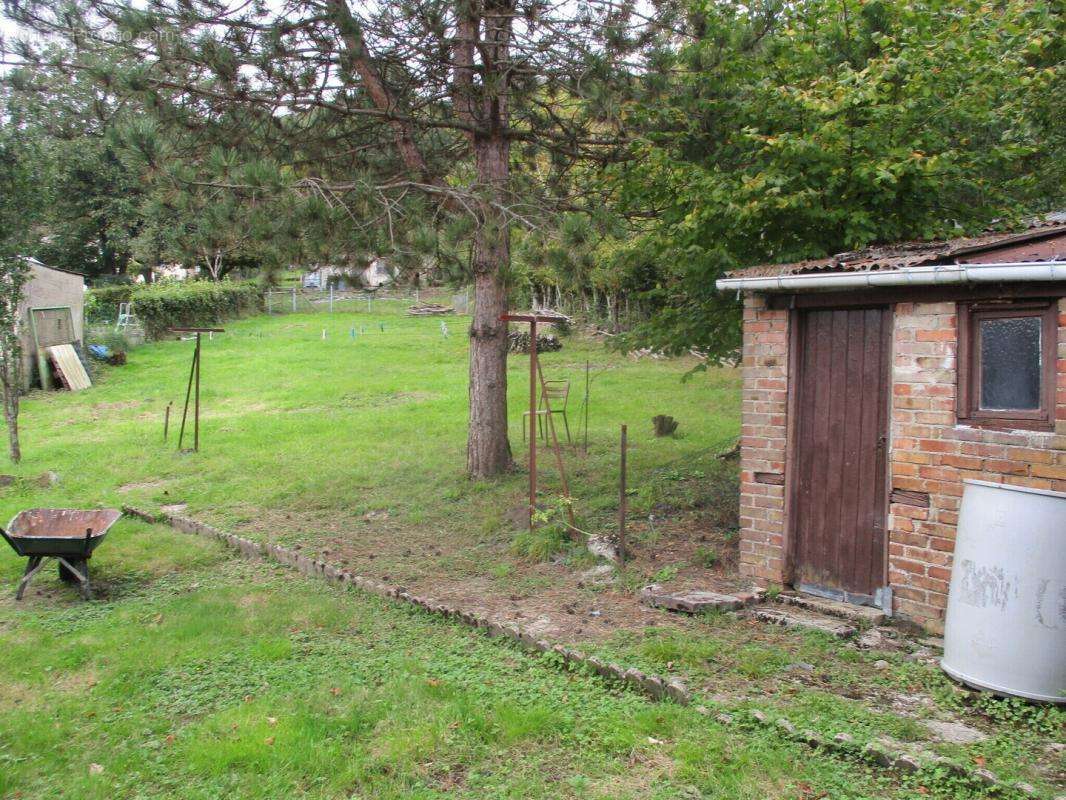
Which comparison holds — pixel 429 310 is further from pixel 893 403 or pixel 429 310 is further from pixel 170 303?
pixel 893 403

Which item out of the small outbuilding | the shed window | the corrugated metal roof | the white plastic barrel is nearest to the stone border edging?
the white plastic barrel

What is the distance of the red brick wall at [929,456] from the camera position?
4.89 m

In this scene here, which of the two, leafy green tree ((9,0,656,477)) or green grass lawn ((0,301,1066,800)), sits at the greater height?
leafy green tree ((9,0,656,477))

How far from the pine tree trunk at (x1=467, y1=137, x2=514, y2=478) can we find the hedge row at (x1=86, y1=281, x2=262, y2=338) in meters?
16.7

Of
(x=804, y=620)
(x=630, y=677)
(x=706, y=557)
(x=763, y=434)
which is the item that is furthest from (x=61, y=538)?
(x=804, y=620)

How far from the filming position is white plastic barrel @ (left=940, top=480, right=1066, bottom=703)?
4.00 metres

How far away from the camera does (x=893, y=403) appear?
5293 mm

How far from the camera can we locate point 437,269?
8945 millimetres

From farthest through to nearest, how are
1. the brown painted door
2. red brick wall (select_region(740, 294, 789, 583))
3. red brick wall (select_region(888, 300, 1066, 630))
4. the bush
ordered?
the bush, red brick wall (select_region(740, 294, 789, 583)), the brown painted door, red brick wall (select_region(888, 300, 1066, 630))

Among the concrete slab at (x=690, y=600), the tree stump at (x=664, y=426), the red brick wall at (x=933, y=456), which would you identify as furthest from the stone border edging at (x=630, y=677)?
the tree stump at (x=664, y=426)

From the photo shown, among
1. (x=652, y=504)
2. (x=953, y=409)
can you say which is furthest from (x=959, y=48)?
(x=652, y=504)

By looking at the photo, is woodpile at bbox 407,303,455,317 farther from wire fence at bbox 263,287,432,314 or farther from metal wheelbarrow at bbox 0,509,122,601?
metal wheelbarrow at bbox 0,509,122,601

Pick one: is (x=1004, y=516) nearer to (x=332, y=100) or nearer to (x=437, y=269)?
(x=437, y=269)

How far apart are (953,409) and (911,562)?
1.02 meters
